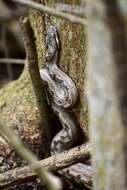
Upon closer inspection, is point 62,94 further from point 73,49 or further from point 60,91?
point 73,49

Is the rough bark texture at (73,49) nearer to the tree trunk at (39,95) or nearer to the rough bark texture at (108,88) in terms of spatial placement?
the tree trunk at (39,95)

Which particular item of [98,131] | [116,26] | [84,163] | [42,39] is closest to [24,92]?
[42,39]

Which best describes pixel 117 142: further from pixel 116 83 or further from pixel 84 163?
pixel 84 163

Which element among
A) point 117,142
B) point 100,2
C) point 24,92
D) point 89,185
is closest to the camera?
point 100,2

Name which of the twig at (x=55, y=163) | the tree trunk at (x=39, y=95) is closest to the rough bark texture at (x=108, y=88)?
the twig at (x=55, y=163)

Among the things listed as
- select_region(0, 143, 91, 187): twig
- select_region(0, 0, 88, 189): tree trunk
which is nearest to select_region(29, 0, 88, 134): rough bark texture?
select_region(0, 0, 88, 189): tree trunk

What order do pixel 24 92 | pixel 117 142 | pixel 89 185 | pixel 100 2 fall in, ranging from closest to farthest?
pixel 100 2 < pixel 117 142 < pixel 89 185 < pixel 24 92

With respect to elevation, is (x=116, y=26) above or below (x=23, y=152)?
above
